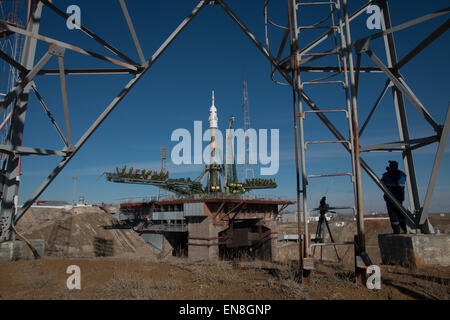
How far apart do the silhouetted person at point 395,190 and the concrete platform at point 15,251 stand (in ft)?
35.6

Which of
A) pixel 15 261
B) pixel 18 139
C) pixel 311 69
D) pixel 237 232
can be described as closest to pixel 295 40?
pixel 311 69

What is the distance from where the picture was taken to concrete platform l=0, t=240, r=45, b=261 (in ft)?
26.3

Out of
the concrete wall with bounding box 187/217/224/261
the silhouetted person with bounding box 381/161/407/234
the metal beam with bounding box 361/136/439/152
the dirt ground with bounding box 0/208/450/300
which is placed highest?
the metal beam with bounding box 361/136/439/152

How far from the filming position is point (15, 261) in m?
8.05

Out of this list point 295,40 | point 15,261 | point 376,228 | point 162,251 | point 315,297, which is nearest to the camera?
point 315,297

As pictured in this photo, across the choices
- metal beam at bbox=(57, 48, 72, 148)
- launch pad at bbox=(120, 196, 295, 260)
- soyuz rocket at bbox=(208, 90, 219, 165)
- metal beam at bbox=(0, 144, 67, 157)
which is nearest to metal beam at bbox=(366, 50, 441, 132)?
metal beam at bbox=(57, 48, 72, 148)

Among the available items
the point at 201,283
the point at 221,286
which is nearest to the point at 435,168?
Result: the point at 221,286

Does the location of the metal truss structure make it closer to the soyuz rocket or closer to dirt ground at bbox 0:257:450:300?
dirt ground at bbox 0:257:450:300

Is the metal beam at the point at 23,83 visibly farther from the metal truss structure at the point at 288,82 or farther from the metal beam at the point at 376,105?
the metal beam at the point at 376,105

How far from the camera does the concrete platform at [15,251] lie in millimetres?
8014
